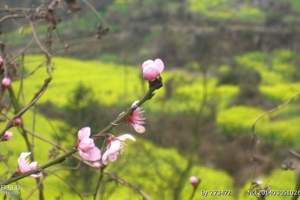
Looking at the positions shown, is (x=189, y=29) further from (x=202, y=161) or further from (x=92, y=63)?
(x=202, y=161)

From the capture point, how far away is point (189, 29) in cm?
2456

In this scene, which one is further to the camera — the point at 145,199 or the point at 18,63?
the point at 18,63

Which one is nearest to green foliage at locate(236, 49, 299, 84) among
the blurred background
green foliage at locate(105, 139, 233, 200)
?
the blurred background

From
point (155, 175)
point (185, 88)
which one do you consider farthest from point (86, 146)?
point (185, 88)

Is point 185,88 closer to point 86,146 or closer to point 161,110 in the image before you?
point 161,110

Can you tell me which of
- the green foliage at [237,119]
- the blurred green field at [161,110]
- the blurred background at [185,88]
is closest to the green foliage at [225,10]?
the blurred background at [185,88]

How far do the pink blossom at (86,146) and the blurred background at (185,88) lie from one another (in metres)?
0.50

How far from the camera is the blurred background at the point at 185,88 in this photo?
7844 millimetres

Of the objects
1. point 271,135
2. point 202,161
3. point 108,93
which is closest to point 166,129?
point 202,161

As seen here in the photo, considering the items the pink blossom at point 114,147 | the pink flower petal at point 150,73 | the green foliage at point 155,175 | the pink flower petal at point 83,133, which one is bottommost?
the green foliage at point 155,175

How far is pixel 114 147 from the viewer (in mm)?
1092

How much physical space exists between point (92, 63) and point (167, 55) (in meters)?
4.69

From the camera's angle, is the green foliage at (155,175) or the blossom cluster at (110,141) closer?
the blossom cluster at (110,141)

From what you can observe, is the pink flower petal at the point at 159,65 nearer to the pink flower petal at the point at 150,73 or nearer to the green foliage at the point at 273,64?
the pink flower petal at the point at 150,73
